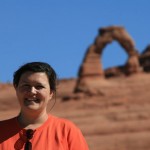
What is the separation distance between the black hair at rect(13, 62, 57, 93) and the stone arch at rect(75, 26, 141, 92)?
37.5m

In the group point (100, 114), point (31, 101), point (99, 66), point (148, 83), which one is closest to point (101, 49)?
point (99, 66)

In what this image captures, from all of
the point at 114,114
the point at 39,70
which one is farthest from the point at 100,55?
the point at 39,70

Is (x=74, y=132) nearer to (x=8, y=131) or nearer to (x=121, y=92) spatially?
(x=8, y=131)


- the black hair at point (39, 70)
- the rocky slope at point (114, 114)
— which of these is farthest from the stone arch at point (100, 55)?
the black hair at point (39, 70)

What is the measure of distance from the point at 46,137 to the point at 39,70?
0.44 m

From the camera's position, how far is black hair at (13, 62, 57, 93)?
11.6ft

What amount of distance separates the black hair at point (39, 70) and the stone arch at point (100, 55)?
3746cm

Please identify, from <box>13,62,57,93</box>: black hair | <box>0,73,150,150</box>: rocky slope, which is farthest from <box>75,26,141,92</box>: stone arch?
<box>13,62,57,93</box>: black hair

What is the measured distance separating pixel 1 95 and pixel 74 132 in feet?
184

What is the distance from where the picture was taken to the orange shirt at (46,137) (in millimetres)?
3410

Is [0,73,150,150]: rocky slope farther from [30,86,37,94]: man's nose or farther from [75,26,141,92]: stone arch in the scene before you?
[30,86,37,94]: man's nose

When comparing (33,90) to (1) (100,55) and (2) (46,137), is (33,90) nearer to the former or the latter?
(2) (46,137)

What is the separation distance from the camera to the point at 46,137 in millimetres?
3457

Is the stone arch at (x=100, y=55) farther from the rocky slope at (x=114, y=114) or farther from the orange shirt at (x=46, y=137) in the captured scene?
the orange shirt at (x=46, y=137)
